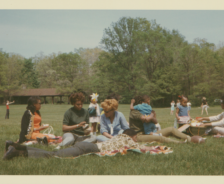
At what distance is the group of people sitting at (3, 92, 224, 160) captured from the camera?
5.03 metres

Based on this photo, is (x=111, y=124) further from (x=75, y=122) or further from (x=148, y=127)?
(x=148, y=127)

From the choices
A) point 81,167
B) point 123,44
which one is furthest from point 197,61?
point 81,167

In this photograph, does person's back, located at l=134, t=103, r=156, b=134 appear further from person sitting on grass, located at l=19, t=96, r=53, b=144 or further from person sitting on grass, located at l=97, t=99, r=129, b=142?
person sitting on grass, located at l=19, t=96, r=53, b=144

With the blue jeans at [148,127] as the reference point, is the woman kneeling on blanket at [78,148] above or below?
below

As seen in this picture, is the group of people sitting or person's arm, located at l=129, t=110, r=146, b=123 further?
person's arm, located at l=129, t=110, r=146, b=123

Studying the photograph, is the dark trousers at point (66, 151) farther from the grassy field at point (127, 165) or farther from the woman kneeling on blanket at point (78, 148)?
the grassy field at point (127, 165)

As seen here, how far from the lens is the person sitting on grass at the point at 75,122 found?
20.2ft

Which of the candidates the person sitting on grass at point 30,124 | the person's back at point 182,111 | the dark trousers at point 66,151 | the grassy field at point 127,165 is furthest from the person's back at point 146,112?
→ the person's back at point 182,111

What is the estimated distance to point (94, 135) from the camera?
6.42 metres

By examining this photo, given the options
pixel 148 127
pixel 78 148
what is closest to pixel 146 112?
pixel 148 127

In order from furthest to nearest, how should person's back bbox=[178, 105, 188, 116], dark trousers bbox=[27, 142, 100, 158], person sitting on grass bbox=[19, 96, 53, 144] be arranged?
person's back bbox=[178, 105, 188, 116], person sitting on grass bbox=[19, 96, 53, 144], dark trousers bbox=[27, 142, 100, 158]

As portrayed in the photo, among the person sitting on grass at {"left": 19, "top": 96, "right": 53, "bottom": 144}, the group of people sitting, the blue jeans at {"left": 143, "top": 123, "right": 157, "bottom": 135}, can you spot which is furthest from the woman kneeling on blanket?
the person sitting on grass at {"left": 19, "top": 96, "right": 53, "bottom": 144}

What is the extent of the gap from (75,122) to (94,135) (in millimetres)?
A: 608

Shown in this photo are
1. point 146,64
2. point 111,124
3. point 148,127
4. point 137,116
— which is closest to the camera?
point 111,124
